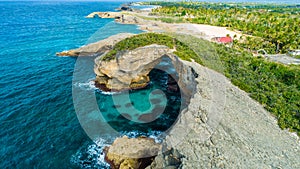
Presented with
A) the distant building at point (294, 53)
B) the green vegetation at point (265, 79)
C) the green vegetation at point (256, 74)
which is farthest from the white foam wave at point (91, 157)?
the distant building at point (294, 53)

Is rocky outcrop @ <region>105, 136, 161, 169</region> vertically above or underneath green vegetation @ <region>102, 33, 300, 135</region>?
underneath

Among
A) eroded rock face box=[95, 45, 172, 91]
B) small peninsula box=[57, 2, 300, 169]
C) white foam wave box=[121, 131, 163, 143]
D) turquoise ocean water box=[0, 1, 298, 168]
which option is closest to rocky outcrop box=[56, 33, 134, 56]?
turquoise ocean water box=[0, 1, 298, 168]

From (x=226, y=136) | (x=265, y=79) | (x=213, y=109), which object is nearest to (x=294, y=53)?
(x=265, y=79)

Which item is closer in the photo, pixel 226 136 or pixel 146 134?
pixel 226 136

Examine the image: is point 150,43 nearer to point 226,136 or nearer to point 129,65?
point 129,65

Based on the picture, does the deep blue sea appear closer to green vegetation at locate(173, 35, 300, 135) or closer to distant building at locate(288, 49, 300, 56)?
green vegetation at locate(173, 35, 300, 135)

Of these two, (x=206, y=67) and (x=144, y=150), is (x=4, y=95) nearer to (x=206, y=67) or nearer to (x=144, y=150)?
(x=144, y=150)

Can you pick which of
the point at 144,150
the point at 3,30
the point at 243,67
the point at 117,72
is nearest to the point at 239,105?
the point at 144,150

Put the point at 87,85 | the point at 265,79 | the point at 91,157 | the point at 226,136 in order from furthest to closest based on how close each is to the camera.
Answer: the point at 87,85 → the point at 265,79 → the point at 91,157 → the point at 226,136
